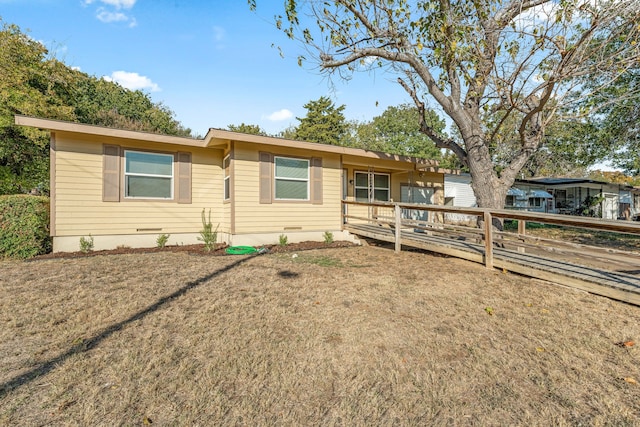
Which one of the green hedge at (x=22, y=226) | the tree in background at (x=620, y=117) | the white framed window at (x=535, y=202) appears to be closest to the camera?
the green hedge at (x=22, y=226)

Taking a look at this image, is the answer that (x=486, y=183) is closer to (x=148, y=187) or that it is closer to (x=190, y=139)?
(x=190, y=139)

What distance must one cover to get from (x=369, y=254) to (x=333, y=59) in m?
4.96

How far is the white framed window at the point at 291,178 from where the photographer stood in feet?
25.5

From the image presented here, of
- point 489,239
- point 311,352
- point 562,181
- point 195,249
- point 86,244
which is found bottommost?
point 311,352

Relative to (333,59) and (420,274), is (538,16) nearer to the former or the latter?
(333,59)

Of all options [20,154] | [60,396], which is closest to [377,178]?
[60,396]

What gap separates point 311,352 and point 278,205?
5.65m

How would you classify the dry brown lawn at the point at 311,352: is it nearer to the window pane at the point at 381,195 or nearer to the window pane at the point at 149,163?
the window pane at the point at 149,163

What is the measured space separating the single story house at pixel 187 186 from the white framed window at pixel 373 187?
119 centimetres

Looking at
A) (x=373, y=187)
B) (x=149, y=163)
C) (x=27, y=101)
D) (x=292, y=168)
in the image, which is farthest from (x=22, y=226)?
(x=373, y=187)

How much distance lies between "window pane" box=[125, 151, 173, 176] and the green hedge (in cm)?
185

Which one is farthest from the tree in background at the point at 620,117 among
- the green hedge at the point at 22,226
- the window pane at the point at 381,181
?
the green hedge at the point at 22,226

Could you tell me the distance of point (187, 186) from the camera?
7.54 m

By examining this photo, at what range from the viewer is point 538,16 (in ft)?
18.2
